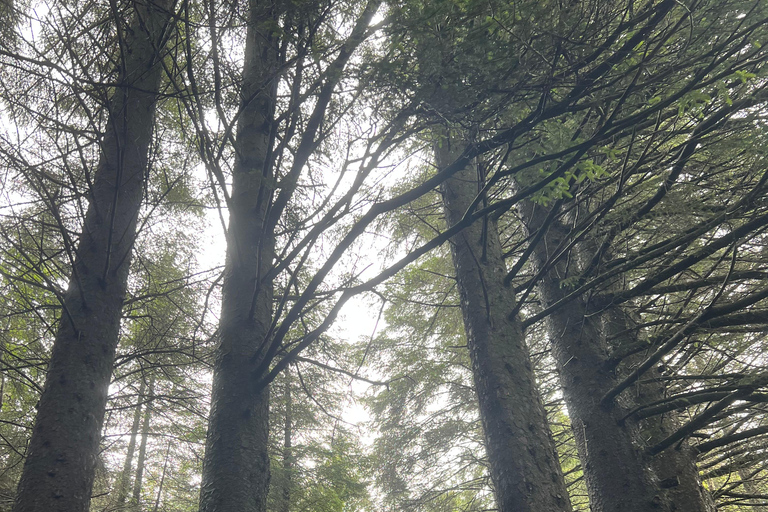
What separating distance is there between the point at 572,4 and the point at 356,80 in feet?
4.15

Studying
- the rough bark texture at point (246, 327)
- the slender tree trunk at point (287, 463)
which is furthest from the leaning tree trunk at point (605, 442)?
the slender tree trunk at point (287, 463)

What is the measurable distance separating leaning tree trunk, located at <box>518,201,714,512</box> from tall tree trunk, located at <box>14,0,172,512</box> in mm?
3298

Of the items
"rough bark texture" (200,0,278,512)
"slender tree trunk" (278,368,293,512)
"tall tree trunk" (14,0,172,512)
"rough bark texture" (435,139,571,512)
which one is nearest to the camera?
"rough bark texture" (200,0,278,512)

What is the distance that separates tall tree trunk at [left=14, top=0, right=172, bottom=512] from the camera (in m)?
2.37

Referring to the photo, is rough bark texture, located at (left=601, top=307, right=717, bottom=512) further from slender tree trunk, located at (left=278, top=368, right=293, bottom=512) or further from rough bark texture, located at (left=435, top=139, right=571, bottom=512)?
slender tree trunk, located at (left=278, top=368, right=293, bottom=512)

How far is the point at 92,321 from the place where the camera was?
284cm

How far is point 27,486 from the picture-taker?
230cm

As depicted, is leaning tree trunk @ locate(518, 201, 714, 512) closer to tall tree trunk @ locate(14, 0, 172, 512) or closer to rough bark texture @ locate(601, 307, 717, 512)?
rough bark texture @ locate(601, 307, 717, 512)

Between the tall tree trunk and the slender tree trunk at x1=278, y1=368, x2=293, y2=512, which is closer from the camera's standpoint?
the tall tree trunk

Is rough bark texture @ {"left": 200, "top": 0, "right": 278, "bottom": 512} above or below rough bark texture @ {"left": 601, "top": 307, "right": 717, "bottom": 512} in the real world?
above

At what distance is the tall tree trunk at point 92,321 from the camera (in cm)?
237

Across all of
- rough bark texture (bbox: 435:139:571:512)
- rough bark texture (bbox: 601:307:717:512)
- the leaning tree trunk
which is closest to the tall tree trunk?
rough bark texture (bbox: 435:139:571:512)

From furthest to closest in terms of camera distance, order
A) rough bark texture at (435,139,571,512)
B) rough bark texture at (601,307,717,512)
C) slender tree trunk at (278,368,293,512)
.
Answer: slender tree trunk at (278,368,293,512) < rough bark texture at (601,307,717,512) < rough bark texture at (435,139,571,512)

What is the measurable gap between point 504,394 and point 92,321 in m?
2.94
